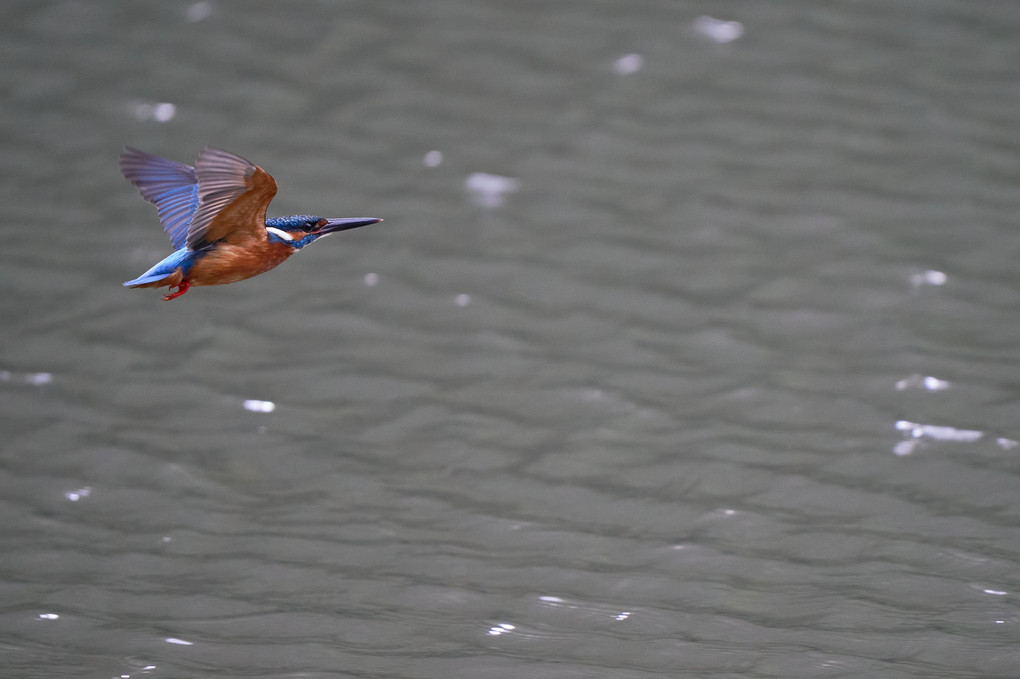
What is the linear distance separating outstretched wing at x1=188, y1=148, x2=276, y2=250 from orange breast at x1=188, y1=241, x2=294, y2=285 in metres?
0.02

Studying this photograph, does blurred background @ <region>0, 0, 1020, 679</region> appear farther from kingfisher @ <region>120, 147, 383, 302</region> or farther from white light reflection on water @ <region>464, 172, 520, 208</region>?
kingfisher @ <region>120, 147, 383, 302</region>

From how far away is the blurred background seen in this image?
7.84 feet

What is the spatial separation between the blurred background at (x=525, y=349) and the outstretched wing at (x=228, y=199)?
1029 millimetres

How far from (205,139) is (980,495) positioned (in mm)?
2639

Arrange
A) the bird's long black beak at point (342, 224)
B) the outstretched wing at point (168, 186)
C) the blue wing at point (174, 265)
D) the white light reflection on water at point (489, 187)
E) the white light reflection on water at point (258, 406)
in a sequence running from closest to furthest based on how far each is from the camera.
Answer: the bird's long black beak at point (342, 224) < the blue wing at point (174, 265) < the outstretched wing at point (168, 186) < the white light reflection on water at point (258, 406) < the white light reflection on water at point (489, 187)

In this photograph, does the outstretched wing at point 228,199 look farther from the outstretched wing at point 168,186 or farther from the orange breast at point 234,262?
the outstretched wing at point 168,186

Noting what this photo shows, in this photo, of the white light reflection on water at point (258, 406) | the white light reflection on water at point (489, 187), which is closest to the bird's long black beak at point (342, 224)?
the white light reflection on water at point (258, 406)

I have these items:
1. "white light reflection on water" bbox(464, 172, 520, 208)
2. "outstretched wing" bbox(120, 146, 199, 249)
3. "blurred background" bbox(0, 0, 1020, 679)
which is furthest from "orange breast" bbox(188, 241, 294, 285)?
"white light reflection on water" bbox(464, 172, 520, 208)

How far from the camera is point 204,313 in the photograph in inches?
134

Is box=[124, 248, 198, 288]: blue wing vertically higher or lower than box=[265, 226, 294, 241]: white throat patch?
lower

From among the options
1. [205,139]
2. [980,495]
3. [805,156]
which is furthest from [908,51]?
[205,139]

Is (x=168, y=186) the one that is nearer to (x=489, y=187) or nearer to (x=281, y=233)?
(x=281, y=233)

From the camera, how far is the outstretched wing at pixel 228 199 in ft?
4.91

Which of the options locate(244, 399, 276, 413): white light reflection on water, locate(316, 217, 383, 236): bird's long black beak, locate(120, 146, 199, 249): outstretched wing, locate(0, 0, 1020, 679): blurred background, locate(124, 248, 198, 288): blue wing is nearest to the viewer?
locate(316, 217, 383, 236): bird's long black beak
